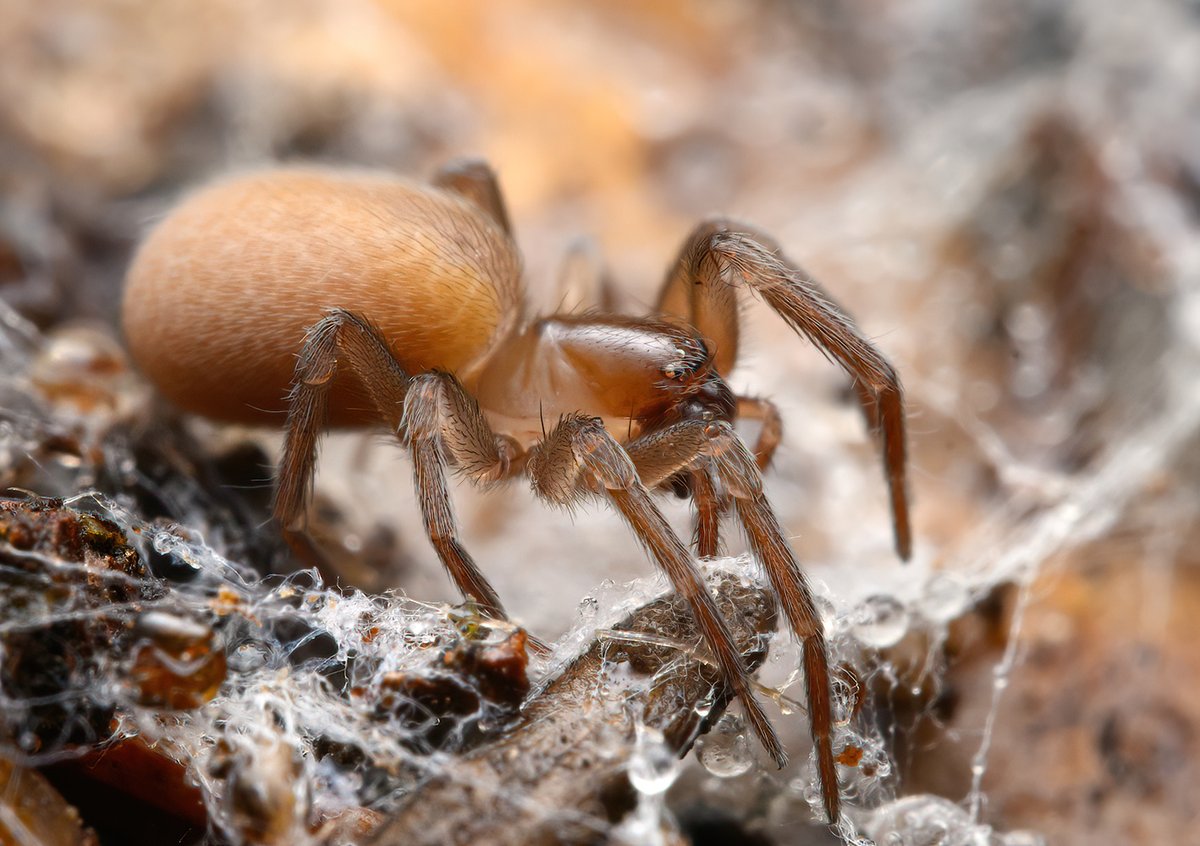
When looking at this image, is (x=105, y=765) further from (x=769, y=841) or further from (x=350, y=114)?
(x=350, y=114)

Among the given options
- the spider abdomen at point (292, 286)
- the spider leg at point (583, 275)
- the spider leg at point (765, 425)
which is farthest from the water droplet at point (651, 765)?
the spider leg at point (583, 275)

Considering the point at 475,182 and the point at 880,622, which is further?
the point at 475,182

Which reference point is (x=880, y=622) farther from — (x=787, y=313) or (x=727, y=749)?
(x=787, y=313)

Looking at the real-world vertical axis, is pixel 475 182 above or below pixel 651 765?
above

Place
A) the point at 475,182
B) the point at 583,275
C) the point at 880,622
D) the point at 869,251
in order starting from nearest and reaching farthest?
the point at 880,622
the point at 475,182
the point at 583,275
the point at 869,251

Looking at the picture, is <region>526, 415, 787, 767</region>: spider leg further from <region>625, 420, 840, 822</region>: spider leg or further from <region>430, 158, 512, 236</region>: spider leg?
<region>430, 158, 512, 236</region>: spider leg

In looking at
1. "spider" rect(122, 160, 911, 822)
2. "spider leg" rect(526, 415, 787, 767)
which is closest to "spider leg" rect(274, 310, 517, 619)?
"spider" rect(122, 160, 911, 822)

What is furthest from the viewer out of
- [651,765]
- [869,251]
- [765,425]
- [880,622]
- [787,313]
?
[869,251]

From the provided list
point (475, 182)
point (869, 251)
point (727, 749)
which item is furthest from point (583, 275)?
point (727, 749)
